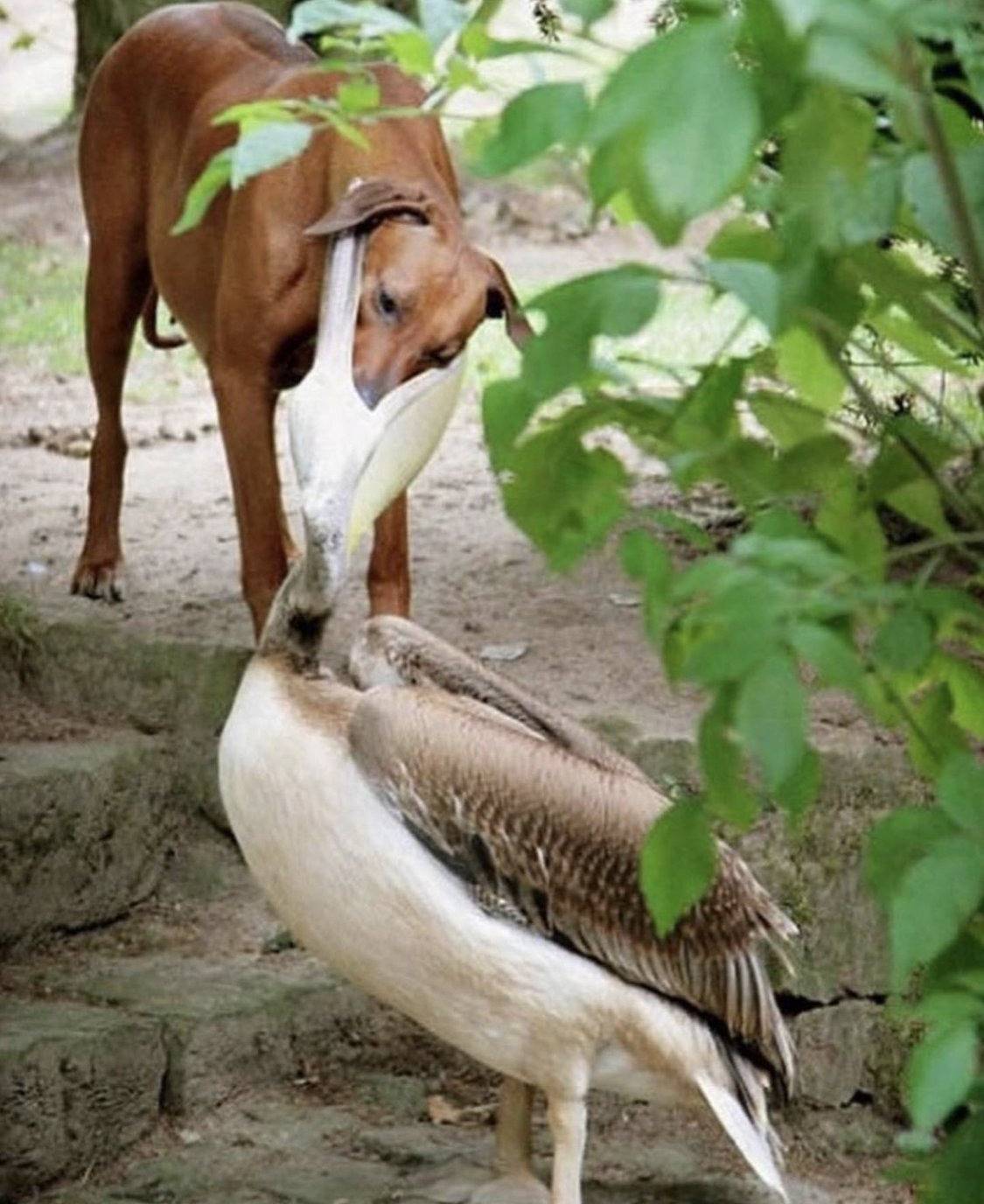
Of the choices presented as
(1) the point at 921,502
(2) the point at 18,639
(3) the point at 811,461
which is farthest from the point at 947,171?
(2) the point at 18,639

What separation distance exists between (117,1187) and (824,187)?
3.47 metres

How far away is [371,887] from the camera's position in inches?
184

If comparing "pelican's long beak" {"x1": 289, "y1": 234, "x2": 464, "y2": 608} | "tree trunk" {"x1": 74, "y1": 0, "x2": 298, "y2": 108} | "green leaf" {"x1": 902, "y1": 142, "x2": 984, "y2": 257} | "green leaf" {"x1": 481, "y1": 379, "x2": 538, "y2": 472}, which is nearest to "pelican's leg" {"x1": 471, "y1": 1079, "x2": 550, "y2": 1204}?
"pelican's long beak" {"x1": 289, "y1": 234, "x2": 464, "y2": 608}

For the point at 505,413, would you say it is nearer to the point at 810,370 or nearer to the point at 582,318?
the point at 582,318

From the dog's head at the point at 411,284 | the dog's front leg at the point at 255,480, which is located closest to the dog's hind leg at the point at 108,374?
the dog's front leg at the point at 255,480

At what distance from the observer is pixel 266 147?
254 centimetres

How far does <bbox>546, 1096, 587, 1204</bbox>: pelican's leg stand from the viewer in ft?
15.8

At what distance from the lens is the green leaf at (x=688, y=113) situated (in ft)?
6.73

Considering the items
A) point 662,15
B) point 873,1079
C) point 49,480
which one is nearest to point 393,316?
point 662,15

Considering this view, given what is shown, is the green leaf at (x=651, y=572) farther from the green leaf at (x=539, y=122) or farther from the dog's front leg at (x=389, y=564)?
the dog's front leg at (x=389, y=564)

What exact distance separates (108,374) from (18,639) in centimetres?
90

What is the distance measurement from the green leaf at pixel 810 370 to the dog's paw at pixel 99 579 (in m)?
4.04

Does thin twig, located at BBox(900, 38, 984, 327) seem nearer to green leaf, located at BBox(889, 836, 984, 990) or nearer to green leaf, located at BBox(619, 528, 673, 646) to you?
green leaf, located at BBox(619, 528, 673, 646)

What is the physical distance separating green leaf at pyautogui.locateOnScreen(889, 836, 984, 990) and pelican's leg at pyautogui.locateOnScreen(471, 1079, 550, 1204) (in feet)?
9.23
